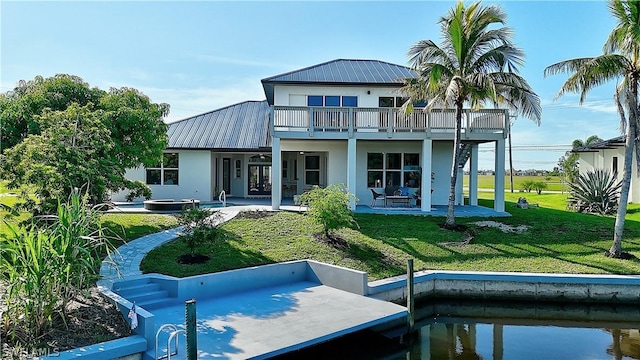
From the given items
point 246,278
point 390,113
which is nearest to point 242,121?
point 390,113

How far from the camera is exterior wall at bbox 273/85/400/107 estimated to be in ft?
62.3

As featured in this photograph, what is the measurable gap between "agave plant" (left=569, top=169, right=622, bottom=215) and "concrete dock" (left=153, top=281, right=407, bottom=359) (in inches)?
606

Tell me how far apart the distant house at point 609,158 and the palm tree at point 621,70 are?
12.2 meters

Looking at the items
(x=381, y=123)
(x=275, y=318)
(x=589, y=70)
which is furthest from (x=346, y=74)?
(x=275, y=318)

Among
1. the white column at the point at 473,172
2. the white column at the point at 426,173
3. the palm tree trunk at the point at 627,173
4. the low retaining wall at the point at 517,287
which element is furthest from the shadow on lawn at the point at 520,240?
the white column at the point at 473,172

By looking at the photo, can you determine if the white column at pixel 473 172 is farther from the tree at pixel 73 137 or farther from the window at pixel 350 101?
the tree at pixel 73 137

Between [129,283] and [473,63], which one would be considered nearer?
[129,283]

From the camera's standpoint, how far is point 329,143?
63.1ft

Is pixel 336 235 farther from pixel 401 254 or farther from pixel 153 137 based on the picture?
pixel 153 137

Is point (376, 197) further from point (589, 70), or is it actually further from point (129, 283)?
point (129, 283)

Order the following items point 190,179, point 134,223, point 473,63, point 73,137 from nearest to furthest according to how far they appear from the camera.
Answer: point 73,137 → point 473,63 → point 134,223 → point 190,179

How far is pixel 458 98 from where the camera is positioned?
46.3ft

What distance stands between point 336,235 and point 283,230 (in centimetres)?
180

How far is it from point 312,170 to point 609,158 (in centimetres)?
1885
